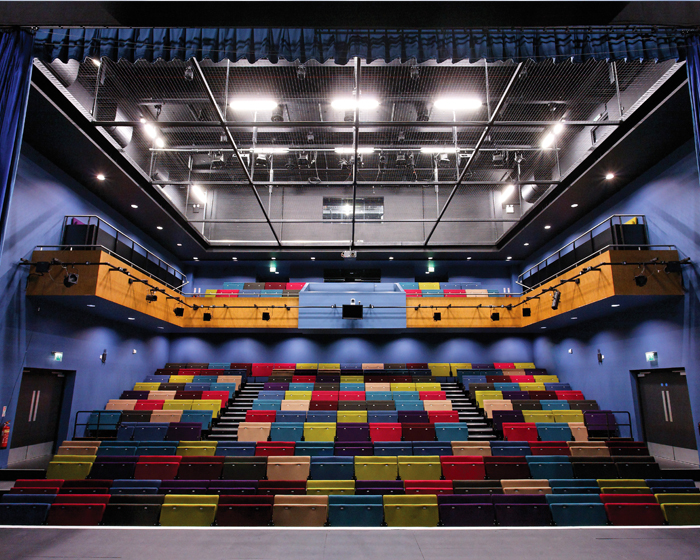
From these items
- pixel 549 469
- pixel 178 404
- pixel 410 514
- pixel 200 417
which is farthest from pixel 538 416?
pixel 178 404

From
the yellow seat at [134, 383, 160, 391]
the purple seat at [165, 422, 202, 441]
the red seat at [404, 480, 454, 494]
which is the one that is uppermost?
the yellow seat at [134, 383, 160, 391]

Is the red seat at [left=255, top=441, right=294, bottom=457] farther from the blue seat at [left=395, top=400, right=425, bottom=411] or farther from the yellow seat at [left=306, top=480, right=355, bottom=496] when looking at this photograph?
the blue seat at [left=395, top=400, right=425, bottom=411]

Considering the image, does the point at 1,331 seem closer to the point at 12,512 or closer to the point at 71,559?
the point at 12,512

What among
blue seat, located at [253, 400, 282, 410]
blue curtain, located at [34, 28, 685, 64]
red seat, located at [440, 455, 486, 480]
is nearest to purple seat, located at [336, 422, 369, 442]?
red seat, located at [440, 455, 486, 480]

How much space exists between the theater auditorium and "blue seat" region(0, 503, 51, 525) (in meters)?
0.04

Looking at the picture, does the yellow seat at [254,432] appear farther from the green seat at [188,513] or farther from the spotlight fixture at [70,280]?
the spotlight fixture at [70,280]

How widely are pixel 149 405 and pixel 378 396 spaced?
6.50 m

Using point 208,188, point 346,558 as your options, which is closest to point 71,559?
point 346,558

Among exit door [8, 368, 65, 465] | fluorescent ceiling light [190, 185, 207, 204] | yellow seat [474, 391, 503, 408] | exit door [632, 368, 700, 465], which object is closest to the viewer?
exit door [632, 368, 700, 465]

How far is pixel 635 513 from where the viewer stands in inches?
201

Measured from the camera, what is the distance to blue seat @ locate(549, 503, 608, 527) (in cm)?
504

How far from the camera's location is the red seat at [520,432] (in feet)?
29.0

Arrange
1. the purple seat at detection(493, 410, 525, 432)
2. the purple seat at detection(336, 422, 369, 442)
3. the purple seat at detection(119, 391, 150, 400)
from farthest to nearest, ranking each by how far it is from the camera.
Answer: the purple seat at detection(119, 391, 150, 400) < the purple seat at detection(493, 410, 525, 432) < the purple seat at detection(336, 422, 369, 442)

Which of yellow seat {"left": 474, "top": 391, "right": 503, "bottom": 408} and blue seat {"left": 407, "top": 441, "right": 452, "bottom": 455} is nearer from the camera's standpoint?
blue seat {"left": 407, "top": 441, "right": 452, "bottom": 455}
